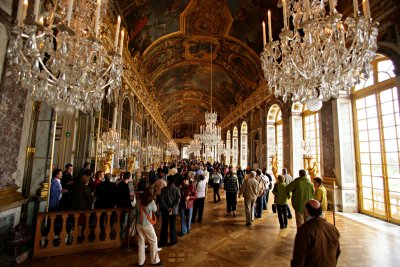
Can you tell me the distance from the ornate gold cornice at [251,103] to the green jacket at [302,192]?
7637 millimetres

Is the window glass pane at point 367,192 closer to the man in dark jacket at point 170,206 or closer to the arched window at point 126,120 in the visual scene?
the man in dark jacket at point 170,206

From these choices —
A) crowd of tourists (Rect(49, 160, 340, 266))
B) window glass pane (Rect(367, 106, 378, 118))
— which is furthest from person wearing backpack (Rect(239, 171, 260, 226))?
window glass pane (Rect(367, 106, 378, 118))

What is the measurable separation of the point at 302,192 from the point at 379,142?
3.60 meters

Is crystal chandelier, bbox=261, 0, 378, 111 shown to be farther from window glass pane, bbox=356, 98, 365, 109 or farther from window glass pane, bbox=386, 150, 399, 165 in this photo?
window glass pane, bbox=356, 98, 365, 109

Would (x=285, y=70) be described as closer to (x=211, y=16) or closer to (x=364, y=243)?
(x=364, y=243)

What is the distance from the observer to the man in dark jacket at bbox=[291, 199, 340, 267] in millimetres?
1847

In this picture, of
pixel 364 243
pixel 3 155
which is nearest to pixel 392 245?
pixel 364 243

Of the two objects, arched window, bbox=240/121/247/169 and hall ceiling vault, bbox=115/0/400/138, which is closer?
hall ceiling vault, bbox=115/0/400/138

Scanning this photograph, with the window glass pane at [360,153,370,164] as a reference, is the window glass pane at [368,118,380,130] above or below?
above

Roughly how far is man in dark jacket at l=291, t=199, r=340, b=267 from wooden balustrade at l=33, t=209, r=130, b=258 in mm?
3318

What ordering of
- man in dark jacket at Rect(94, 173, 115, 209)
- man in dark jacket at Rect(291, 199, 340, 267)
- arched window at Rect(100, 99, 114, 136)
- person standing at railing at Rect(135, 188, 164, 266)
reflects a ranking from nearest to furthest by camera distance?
man in dark jacket at Rect(291, 199, 340, 267) < person standing at railing at Rect(135, 188, 164, 266) < man in dark jacket at Rect(94, 173, 115, 209) < arched window at Rect(100, 99, 114, 136)

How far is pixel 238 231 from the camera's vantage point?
491 cm

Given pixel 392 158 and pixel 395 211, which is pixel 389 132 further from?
pixel 395 211

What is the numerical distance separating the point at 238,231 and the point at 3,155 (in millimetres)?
4771
